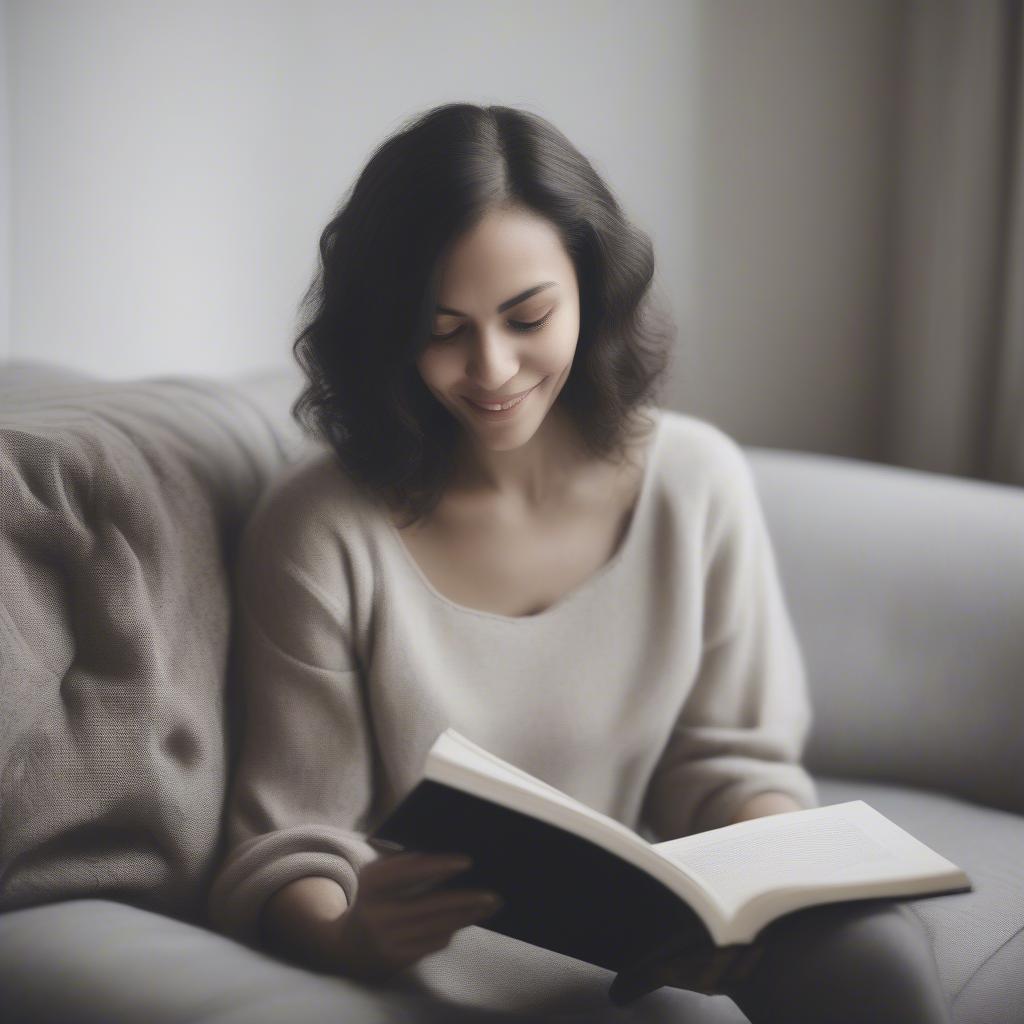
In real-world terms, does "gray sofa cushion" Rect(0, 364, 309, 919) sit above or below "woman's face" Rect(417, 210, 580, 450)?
below

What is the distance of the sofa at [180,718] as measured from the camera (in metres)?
0.89

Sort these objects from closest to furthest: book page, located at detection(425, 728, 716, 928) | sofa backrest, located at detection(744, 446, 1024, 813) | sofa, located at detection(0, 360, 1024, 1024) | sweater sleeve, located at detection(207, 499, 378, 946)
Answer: book page, located at detection(425, 728, 716, 928) < sofa, located at detection(0, 360, 1024, 1024) < sweater sleeve, located at detection(207, 499, 378, 946) < sofa backrest, located at detection(744, 446, 1024, 813)

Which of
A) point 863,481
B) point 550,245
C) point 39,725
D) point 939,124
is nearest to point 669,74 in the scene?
point 939,124

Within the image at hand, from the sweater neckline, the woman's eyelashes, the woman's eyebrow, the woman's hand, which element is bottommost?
the woman's hand

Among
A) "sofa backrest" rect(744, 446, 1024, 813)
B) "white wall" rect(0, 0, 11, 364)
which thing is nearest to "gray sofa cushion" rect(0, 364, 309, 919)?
"white wall" rect(0, 0, 11, 364)

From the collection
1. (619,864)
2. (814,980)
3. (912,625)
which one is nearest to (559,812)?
(619,864)

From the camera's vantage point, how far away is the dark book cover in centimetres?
80

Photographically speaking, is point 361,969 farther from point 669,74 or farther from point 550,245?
point 669,74

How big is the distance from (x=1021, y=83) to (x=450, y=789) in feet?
4.90

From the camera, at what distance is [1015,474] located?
1.84 meters

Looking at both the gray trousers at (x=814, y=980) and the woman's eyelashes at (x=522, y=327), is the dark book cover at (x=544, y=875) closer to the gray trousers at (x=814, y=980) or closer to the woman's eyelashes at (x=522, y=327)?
the gray trousers at (x=814, y=980)

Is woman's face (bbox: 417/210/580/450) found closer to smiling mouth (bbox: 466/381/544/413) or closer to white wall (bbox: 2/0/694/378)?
smiling mouth (bbox: 466/381/544/413)

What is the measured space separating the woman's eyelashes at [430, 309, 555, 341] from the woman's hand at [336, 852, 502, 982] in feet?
1.52

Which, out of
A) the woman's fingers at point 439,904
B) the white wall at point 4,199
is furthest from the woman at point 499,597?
the white wall at point 4,199
